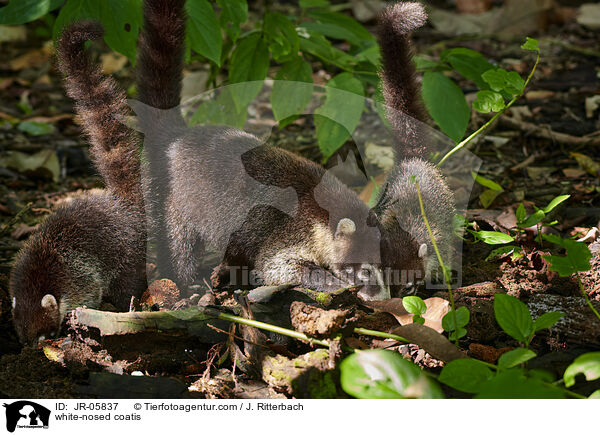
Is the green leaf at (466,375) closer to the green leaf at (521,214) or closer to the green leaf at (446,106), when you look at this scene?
the green leaf at (521,214)

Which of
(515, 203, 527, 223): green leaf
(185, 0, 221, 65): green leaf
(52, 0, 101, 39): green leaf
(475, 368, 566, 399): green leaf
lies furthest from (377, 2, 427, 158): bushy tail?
(475, 368, 566, 399): green leaf

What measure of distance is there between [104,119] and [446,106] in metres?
2.42

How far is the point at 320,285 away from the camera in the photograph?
4219 millimetres

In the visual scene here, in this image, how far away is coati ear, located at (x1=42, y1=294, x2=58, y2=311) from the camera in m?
3.61

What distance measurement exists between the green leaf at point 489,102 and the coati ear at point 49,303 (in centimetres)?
296

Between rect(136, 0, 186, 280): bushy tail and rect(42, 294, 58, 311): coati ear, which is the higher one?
rect(136, 0, 186, 280): bushy tail

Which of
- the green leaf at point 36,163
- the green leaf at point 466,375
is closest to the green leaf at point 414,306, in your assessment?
the green leaf at point 466,375

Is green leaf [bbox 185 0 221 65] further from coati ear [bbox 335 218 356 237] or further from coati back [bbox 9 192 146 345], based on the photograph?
coati ear [bbox 335 218 356 237]

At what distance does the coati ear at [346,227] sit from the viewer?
4141mm

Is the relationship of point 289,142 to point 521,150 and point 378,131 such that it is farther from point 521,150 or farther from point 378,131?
point 521,150

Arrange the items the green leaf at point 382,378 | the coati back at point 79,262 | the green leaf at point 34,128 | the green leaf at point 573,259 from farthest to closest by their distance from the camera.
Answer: the green leaf at point 34,128
the coati back at point 79,262
the green leaf at point 573,259
the green leaf at point 382,378
